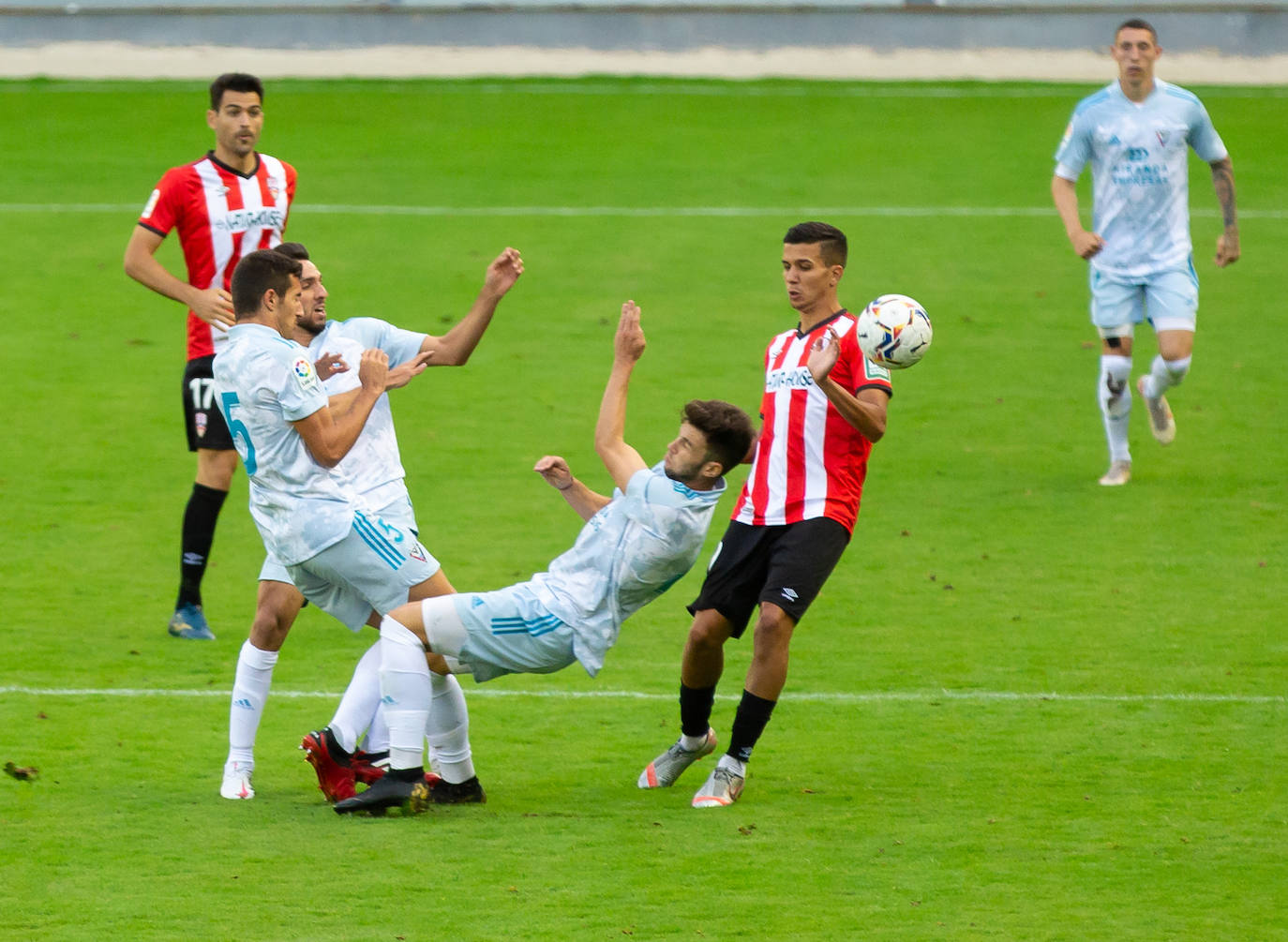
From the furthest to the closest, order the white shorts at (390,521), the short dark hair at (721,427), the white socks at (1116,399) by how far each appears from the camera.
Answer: the white socks at (1116,399)
the white shorts at (390,521)
the short dark hair at (721,427)

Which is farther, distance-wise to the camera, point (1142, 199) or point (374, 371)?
point (1142, 199)

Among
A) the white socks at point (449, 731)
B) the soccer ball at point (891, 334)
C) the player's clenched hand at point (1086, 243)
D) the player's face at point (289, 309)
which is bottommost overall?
the white socks at point (449, 731)

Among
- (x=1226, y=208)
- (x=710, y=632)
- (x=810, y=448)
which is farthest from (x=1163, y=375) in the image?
(x=710, y=632)

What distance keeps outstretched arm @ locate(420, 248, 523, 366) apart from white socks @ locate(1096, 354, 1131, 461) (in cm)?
503

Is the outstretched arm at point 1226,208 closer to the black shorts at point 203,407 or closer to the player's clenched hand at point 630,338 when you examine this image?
the player's clenched hand at point 630,338

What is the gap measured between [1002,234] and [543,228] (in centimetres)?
438

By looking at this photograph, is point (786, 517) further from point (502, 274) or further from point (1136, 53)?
point (1136, 53)

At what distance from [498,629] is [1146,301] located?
236 inches

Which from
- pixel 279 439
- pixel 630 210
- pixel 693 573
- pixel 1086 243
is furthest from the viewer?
pixel 630 210

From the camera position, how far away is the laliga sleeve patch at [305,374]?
18.7 feet

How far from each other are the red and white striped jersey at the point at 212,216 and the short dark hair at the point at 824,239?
304 cm

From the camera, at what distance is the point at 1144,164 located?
1028cm

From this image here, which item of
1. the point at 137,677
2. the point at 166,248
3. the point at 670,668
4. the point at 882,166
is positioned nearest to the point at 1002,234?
the point at 882,166

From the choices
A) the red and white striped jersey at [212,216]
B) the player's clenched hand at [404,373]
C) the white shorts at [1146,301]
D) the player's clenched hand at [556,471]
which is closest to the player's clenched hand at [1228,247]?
the white shorts at [1146,301]
